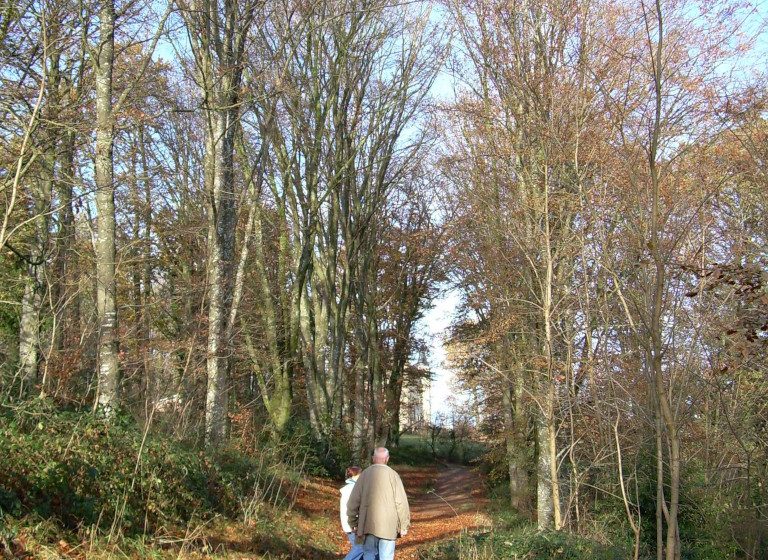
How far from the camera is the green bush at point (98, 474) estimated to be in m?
6.95

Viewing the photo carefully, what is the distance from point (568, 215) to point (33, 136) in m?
9.52

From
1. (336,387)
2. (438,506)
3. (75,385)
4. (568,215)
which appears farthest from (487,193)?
(438,506)

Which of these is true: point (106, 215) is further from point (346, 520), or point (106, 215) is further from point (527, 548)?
point (527, 548)

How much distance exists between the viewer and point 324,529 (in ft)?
44.0

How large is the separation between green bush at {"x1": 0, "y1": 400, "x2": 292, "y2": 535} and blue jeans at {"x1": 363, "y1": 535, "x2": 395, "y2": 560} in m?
2.71

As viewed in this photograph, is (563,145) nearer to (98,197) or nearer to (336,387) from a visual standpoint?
(98,197)

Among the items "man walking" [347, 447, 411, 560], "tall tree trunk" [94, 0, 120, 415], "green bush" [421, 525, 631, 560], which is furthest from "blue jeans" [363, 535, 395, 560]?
"tall tree trunk" [94, 0, 120, 415]

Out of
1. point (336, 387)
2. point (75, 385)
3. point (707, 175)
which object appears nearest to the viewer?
point (707, 175)

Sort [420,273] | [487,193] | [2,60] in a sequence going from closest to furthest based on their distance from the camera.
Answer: [2,60] → [487,193] → [420,273]

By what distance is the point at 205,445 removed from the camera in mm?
11672

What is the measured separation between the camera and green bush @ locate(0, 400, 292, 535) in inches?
273

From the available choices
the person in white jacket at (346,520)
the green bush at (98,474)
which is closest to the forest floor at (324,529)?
the green bush at (98,474)

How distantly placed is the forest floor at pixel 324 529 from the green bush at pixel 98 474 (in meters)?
0.75

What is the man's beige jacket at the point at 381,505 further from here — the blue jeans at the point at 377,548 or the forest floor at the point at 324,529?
the forest floor at the point at 324,529
